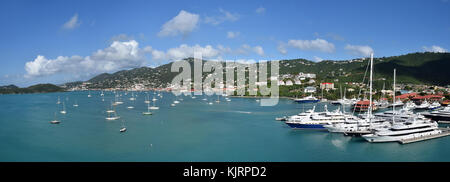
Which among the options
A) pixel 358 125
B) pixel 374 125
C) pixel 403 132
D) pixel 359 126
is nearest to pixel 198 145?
pixel 358 125

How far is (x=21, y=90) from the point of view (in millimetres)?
106562

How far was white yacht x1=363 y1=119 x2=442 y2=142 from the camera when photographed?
16672mm

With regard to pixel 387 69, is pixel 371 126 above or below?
below

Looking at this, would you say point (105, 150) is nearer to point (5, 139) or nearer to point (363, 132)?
point (5, 139)

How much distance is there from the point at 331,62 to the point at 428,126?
10649 centimetres

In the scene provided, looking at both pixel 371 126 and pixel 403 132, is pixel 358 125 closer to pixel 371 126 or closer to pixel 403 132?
pixel 371 126

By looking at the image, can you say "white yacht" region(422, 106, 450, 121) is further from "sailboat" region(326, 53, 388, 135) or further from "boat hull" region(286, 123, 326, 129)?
"boat hull" region(286, 123, 326, 129)

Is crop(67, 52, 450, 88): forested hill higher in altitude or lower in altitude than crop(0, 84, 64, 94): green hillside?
higher

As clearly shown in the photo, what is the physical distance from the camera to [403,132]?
16922 millimetres

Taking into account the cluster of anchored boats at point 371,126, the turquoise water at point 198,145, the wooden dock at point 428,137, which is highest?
the cluster of anchored boats at point 371,126

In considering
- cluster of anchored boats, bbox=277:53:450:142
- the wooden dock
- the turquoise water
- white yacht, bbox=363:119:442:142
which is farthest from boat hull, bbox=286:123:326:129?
the wooden dock

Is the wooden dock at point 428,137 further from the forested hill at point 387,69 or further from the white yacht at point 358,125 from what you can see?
the forested hill at point 387,69

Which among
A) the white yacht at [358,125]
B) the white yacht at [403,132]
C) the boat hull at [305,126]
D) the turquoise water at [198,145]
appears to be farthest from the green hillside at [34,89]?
the white yacht at [403,132]

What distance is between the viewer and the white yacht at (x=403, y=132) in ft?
54.7
